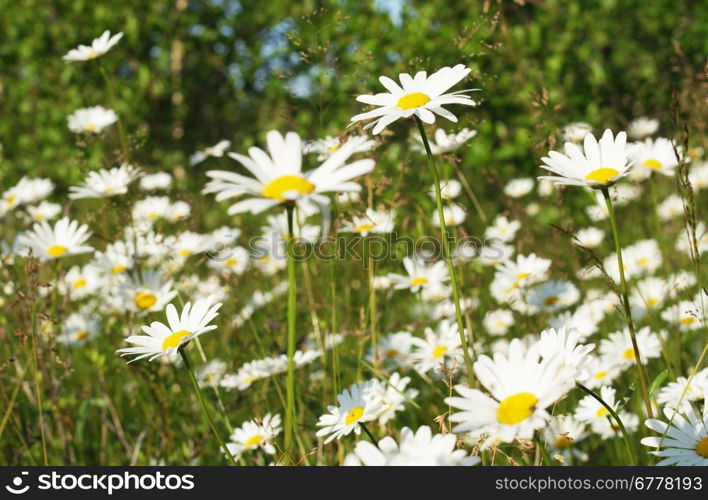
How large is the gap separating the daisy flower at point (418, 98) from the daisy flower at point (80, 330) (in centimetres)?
178

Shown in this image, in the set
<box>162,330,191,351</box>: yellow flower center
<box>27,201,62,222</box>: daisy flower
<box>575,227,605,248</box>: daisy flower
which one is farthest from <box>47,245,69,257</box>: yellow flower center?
<box>575,227,605,248</box>: daisy flower

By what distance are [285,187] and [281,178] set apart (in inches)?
1.4

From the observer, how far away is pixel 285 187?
3.10 ft

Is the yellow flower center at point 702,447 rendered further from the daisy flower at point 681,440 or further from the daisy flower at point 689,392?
the daisy flower at point 689,392

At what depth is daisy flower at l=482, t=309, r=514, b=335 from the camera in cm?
262

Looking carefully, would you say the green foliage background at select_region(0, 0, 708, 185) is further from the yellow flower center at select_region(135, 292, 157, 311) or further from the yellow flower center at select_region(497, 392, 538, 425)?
the yellow flower center at select_region(497, 392, 538, 425)

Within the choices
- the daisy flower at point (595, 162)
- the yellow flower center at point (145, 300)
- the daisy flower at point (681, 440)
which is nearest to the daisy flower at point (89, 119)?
the yellow flower center at point (145, 300)

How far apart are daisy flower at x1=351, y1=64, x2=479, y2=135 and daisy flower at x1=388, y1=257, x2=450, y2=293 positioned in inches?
36.4

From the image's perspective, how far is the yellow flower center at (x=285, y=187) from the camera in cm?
92

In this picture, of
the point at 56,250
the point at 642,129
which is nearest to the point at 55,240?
the point at 56,250
